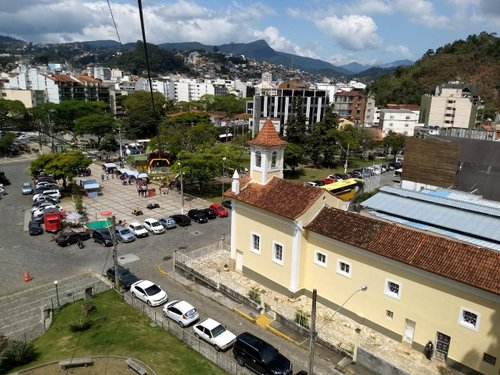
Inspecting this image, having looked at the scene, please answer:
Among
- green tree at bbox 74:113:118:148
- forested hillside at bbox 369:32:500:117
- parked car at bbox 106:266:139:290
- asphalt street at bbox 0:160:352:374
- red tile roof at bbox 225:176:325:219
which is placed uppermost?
forested hillside at bbox 369:32:500:117

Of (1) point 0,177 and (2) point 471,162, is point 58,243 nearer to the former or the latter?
(1) point 0,177

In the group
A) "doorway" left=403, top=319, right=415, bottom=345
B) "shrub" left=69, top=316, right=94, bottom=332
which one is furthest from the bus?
"shrub" left=69, top=316, right=94, bottom=332

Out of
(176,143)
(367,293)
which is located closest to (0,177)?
(176,143)

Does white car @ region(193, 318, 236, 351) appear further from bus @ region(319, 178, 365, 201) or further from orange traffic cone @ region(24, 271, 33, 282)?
bus @ region(319, 178, 365, 201)

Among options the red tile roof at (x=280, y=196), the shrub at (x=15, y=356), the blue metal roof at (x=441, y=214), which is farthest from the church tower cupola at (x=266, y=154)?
the shrub at (x=15, y=356)

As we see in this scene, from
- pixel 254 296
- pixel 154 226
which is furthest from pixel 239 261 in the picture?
pixel 154 226
